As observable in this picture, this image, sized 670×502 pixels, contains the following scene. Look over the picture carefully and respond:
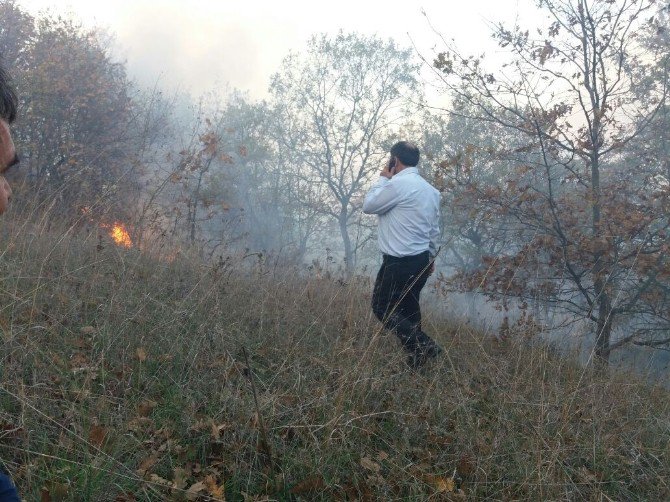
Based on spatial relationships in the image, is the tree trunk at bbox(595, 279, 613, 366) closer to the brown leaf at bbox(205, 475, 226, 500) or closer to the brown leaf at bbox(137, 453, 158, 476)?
the brown leaf at bbox(205, 475, 226, 500)

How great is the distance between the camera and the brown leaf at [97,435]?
2.59 m

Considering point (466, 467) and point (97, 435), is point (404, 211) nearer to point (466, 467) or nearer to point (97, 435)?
point (466, 467)

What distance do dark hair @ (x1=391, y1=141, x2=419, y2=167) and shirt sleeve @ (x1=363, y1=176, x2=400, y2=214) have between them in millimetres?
304

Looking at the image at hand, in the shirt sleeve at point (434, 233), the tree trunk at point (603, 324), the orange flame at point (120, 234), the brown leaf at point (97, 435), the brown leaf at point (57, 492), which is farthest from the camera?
the orange flame at point (120, 234)

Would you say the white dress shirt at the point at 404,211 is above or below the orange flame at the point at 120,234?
above

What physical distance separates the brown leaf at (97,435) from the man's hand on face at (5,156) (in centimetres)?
153

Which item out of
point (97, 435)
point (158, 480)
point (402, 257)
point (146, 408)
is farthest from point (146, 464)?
point (402, 257)

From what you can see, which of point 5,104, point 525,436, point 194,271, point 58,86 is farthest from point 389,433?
Result: point 58,86

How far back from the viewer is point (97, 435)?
102 inches

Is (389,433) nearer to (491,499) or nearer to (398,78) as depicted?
(491,499)

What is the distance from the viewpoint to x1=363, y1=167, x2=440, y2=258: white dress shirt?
482 cm

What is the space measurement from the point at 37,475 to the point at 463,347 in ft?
12.1

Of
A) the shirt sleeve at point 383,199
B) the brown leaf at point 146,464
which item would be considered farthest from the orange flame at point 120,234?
the brown leaf at point 146,464

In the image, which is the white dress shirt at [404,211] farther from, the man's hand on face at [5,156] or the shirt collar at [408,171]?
the man's hand on face at [5,156]
